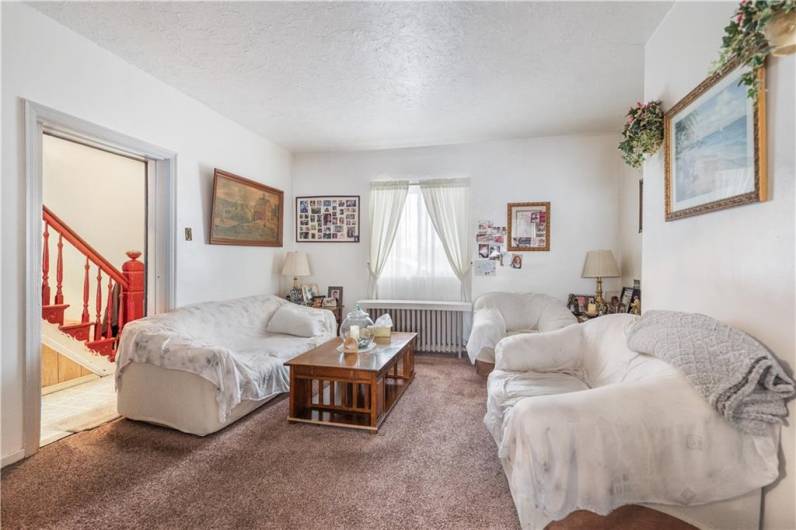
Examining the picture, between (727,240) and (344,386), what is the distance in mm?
2459

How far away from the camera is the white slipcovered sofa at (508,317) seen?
3.47 metres

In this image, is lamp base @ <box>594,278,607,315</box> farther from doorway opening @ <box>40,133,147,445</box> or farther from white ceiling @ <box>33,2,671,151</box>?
doorway opening @ <box>40,133,147,445</box>

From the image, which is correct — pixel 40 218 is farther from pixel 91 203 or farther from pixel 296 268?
pixel 91 203

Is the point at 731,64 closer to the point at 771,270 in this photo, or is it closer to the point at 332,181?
the point at 771,270

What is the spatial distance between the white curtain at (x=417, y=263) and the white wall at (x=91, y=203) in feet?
10.4

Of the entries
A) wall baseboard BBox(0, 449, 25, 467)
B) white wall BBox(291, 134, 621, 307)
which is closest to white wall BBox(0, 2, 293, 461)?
wall baseboard BBox(0, 449, 25, 467)

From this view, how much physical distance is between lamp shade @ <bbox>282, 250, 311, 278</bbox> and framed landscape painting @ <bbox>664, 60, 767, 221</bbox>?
150 inches

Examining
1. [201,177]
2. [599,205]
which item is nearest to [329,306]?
[201,177]

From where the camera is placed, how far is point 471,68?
2846 millimetres

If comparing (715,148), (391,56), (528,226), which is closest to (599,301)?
(528,226)

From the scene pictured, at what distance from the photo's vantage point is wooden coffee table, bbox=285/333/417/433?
8.58ft

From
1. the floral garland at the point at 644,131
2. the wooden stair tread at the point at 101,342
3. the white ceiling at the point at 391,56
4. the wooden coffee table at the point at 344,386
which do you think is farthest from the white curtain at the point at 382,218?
the wooden stair tread at the point at 101,342

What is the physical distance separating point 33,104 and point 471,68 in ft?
9.33

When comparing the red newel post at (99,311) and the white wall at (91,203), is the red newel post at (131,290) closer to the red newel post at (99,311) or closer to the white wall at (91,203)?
the red newel post at (99,311)
